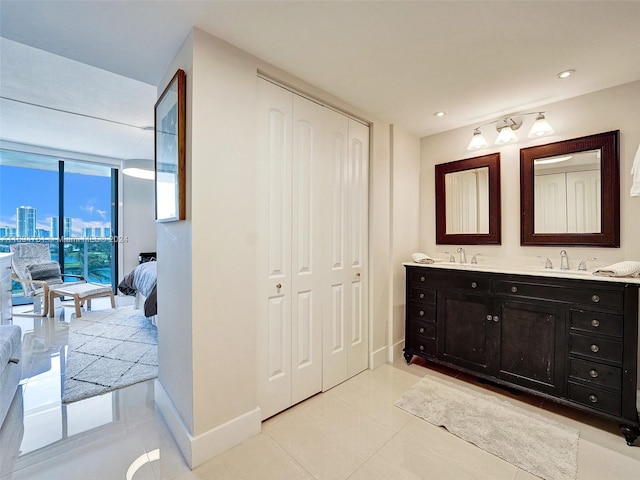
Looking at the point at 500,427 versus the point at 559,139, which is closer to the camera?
the point at 500,427

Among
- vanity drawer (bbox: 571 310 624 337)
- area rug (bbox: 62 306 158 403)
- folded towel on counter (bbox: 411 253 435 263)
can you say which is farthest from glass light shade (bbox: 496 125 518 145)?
area rug (bbox: 62 306 158 403)

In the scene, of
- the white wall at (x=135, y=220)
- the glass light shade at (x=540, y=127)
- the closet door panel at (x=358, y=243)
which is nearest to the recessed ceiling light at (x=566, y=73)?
the glass light shade at (x=540, y=127)

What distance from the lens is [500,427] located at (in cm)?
189

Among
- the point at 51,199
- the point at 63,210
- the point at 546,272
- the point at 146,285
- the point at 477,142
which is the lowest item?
the point at 146,285

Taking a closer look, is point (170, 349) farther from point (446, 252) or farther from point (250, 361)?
point (446, 252)

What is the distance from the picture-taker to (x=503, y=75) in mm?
2006

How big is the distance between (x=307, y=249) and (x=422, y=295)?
51.9 inches

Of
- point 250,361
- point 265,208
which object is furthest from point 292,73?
point 250,361

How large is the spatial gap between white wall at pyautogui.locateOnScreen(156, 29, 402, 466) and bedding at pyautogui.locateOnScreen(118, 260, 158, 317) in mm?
1712

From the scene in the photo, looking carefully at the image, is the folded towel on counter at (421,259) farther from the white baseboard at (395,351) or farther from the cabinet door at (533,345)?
the white baseboard at (395,351)

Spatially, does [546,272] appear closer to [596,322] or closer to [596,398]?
[596,322]

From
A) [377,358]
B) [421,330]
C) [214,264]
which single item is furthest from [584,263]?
[214,264]

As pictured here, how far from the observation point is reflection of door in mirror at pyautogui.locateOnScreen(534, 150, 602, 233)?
88.7 inches

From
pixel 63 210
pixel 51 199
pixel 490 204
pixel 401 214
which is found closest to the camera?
pixel 490 204
